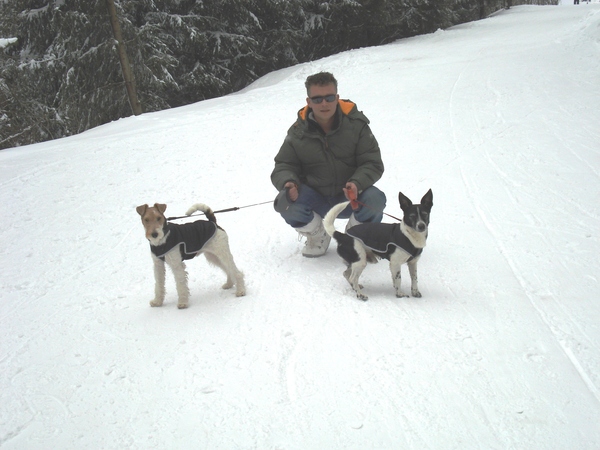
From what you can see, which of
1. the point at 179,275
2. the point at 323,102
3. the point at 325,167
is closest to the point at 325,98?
the point at 323,102

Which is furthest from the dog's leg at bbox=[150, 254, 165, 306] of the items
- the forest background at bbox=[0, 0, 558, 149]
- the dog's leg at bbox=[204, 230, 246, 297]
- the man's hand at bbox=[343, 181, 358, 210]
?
the forest background at bbox=[0, 0, 558, 149]

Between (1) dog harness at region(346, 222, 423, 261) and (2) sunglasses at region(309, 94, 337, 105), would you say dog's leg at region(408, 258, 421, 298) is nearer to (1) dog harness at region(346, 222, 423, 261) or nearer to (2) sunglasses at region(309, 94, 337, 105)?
(1) dog harness at region(346, 222, 423, 261)

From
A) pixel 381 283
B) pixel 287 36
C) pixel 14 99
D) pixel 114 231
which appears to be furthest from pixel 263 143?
pixel 287 36

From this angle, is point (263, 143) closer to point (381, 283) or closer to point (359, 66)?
point (381, 283)

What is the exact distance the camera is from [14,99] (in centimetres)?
1318

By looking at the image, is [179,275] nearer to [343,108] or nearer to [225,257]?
[225,257]

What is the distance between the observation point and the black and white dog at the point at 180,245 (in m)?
3.78

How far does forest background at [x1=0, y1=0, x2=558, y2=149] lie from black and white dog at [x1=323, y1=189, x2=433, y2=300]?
9673mm

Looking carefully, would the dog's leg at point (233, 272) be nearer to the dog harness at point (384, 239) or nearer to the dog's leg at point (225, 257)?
the dog's leg at point (225, 257)

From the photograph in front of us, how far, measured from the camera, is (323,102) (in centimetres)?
442

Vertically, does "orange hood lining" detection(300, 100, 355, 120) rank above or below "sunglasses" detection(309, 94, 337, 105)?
below

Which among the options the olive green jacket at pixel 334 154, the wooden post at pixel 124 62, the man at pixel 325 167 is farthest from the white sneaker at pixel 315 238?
the wooden post at pixel 124 62

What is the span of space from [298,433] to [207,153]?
23.9 feet

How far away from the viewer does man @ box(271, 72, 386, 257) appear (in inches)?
184
